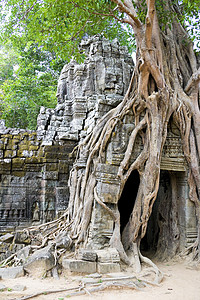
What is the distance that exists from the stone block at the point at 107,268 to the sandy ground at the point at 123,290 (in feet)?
1.27

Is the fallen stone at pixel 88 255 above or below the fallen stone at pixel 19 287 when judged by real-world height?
above

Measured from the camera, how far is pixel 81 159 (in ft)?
20.2

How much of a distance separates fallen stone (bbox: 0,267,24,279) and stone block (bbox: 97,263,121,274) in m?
1.33

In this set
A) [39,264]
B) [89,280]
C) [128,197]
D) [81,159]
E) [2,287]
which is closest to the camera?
[2,287]

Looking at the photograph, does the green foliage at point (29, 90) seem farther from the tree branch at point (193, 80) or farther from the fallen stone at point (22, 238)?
the fallen stone at point (22, 238)

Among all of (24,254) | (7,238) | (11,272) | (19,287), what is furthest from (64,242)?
(7,238)

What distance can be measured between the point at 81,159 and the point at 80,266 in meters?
2.33

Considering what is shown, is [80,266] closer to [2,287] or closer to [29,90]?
[2,287]

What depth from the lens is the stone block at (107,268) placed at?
15.3ft

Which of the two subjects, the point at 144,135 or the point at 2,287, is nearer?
the point at 2,287

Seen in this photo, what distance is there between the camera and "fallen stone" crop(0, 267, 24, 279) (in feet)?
14.8

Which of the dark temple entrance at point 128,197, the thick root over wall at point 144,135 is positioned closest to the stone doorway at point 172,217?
the thick root over wall at point 144,135

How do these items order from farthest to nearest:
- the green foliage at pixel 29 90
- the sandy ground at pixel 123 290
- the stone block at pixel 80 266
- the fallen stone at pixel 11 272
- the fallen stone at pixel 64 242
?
the green foliage at pixel 29 90, the fallen stone at pixel 64 242, the stone block at pixel 80 266, the fallen stone at pixel 11 272, the sandy ground at pixel 123 290

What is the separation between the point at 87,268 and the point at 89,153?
2429 millimetres
